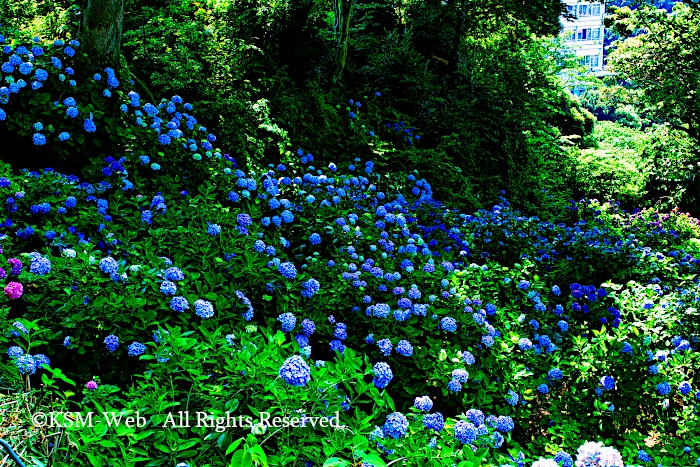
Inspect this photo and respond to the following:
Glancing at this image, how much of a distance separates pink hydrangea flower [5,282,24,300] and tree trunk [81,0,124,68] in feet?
9.57

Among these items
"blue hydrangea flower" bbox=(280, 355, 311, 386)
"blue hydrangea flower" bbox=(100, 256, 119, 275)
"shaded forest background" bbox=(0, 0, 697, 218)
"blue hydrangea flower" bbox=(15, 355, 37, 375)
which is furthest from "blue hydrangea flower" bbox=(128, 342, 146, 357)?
"shaded forest background" bbox=(0, 0, 697, 218)

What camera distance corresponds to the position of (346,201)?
4262 millimetres

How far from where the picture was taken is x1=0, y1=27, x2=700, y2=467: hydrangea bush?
1764 millimetres

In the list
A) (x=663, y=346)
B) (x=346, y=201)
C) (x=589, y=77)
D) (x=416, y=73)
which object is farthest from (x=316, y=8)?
(x=589, y=77)

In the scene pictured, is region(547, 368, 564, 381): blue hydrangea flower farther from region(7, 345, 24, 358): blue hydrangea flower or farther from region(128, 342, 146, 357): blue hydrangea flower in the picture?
region(7, 345, 24, 358): blue hydrangea flower

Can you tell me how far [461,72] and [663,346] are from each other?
676 cm

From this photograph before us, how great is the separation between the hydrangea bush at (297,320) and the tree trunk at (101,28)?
227 mm

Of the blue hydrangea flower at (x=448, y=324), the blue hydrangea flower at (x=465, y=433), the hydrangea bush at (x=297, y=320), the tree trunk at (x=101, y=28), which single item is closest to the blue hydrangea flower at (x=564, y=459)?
the hydrangea bush at (x=297, y=320)

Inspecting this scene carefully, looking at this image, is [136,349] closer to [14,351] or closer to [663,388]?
[14,351]

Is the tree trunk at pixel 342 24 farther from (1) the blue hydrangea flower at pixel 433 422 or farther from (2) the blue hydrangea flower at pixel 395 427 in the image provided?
(2) the blue hydrangea flower at pixel 395 427

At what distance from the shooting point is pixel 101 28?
186 inches

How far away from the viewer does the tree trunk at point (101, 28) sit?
15.4ft

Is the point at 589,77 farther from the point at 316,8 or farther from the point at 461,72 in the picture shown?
the point at 316,8

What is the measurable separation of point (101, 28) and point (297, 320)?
136 inches
